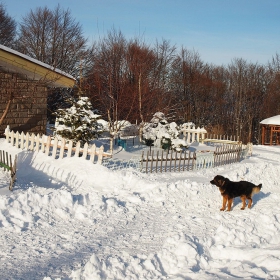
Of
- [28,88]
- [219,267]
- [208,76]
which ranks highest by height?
[208,76]

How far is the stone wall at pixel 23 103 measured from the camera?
14148mm

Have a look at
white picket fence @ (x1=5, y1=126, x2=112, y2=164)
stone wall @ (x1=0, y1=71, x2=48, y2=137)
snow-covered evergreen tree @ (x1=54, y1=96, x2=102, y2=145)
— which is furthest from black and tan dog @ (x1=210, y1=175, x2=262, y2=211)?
stone wall @ (x1=0, y1=71, x2=48, y2=137)

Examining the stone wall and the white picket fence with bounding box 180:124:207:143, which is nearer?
the stone wall

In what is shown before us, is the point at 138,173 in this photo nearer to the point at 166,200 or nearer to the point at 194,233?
the point at 166,200

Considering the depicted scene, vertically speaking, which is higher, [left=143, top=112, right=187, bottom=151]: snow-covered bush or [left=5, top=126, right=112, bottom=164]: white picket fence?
[left=143, top=112, right=187, bottom=151]: snow-covered bush

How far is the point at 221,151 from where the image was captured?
14383mm

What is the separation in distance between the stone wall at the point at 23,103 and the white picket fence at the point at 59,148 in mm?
1438

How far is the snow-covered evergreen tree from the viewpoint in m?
12.6

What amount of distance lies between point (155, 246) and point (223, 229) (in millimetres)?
1399

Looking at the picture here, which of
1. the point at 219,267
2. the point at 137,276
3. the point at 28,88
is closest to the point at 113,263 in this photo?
the point at 137,276

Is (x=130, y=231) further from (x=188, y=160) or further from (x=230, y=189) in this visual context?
(x=188, y=160)

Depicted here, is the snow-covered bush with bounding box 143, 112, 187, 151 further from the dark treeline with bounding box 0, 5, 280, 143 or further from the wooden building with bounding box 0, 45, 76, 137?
the dark treeline with bounding box 0, 5, 280, 143

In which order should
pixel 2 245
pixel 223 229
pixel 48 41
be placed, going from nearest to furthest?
pixel 2 245
pixel 223 229
pixel 48 41

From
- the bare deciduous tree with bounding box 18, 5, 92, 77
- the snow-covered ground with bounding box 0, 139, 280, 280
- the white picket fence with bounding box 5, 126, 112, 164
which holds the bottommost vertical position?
the snow-covered ground with bounding box 0, 139, 280, 280
